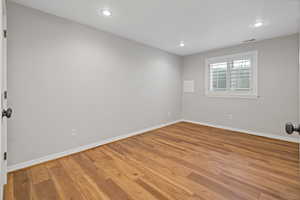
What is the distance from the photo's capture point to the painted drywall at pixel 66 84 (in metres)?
1.93

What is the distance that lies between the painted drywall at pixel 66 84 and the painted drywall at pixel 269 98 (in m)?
2.48

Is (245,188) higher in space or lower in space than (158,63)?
lower

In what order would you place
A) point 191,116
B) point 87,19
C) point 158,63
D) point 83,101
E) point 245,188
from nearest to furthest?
point 245,188 < point 87,19 < point 83,101 < point 158,63 < point 191,116

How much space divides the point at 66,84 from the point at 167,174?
2.26m

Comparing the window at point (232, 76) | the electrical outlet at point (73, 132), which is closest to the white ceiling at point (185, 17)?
the window at point (232, 76)

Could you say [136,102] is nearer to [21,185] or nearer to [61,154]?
[61,154]

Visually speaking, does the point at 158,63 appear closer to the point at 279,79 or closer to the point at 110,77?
the point at 110,77

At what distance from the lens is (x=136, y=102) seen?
349 cm

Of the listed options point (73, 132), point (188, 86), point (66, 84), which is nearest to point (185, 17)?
point (66, 84)

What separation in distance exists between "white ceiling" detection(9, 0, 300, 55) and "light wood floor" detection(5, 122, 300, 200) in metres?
2.47

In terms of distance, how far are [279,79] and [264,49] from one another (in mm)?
839

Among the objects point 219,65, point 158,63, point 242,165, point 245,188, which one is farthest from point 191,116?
point 245,188

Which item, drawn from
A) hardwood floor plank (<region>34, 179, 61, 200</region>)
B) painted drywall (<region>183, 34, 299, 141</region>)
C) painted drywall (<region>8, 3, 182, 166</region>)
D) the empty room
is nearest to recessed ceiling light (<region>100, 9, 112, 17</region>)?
the empty room

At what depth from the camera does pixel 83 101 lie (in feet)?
8.38
